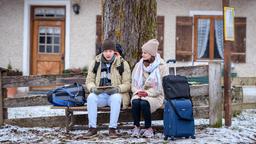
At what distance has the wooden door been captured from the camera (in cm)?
1406

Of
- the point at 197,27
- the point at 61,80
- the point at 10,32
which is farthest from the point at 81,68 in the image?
the point at 61,80

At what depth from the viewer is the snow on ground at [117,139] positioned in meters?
6.20

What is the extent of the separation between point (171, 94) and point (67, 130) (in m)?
1.67

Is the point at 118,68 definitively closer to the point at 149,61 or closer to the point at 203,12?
the point at 149,61

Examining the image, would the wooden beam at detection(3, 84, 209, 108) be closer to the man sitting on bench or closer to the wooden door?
the man sitting on bench

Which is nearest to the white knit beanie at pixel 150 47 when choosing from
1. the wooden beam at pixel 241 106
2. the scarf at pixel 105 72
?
the scarf at pixel 105 72

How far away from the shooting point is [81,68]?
1376 centimetres

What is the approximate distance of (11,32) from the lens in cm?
1389

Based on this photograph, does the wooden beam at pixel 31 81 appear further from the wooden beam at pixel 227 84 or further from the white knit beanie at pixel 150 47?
the wooden beam at pixel 227 84

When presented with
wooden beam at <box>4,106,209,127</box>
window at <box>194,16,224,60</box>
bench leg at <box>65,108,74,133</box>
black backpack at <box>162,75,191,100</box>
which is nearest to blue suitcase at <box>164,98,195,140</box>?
black backpack at <box>162,75,191,100</box>

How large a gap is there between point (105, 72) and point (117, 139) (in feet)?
3.28

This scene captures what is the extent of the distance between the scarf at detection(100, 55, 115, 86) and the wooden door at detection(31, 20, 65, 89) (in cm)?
750

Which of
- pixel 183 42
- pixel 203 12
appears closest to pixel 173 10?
pixel 203 12

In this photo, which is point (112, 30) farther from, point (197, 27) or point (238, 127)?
point (197, 27)
